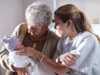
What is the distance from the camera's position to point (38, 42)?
1277 millimetres

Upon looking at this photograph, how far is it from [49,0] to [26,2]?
31 centimetres

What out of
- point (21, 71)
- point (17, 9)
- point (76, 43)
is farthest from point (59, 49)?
point (17, 9)

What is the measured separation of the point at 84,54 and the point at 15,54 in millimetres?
331

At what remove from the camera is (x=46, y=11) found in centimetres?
121

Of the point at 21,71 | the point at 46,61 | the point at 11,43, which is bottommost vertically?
the point at 21,71

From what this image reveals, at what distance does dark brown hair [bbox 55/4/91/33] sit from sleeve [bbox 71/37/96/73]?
0.10 meters

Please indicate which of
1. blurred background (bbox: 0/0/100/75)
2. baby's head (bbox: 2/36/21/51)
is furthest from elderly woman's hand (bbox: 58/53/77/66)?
blurred background (bbox: 0/0/100/75)

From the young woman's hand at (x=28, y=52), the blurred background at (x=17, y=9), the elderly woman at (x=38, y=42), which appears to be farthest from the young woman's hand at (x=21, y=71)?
the blurred background at (x=17, y=9)

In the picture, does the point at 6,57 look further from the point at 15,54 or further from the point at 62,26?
the point at 62,26

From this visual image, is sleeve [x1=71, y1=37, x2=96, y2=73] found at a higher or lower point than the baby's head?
lower

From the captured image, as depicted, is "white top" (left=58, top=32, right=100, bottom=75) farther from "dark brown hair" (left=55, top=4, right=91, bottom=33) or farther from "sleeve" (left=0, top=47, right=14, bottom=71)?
"sleeve" (left=0, top=47, right=14, bottom=71)

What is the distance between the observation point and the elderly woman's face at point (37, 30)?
4.03 ft

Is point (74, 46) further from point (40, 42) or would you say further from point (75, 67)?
point (40, 42)

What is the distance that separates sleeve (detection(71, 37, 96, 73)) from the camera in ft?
3.55
